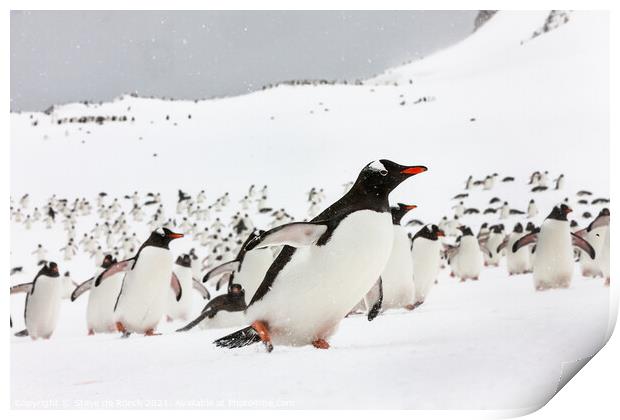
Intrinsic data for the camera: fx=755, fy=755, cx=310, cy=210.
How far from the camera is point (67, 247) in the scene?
3.17 meters

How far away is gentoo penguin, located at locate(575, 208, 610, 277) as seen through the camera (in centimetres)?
274

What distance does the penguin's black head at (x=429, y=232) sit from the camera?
3.11m

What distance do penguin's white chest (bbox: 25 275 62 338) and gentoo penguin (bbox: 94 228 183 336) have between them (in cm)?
26

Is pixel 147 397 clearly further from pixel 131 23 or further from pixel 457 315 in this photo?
pixel 131 23

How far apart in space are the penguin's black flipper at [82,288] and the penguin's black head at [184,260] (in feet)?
1.30

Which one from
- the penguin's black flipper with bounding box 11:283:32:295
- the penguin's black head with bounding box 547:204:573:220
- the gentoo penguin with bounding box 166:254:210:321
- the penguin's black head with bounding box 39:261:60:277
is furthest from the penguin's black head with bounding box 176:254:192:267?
the penguin's black head with bounding box 547:204:573:220

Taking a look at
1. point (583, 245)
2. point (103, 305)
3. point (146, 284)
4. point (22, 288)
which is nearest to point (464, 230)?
point (583, 245)

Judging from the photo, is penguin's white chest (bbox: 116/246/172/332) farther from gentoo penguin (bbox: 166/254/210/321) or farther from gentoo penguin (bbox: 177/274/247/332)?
gentoo penguin (bbox: 177/274/247/332)

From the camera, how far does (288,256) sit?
7.72ft

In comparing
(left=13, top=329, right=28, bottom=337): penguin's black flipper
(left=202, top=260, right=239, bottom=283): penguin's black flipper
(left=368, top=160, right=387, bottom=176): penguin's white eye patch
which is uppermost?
(left=368, top=160, right=387, bottom=176): penguin's white eye patch

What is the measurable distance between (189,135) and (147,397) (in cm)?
99

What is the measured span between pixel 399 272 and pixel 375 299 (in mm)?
565

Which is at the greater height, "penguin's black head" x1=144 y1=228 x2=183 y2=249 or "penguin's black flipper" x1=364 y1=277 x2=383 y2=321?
"penguin's black head" x1=144 y1=228 x2=183 y2=249

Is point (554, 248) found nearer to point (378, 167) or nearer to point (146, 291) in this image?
point (378, 167)
